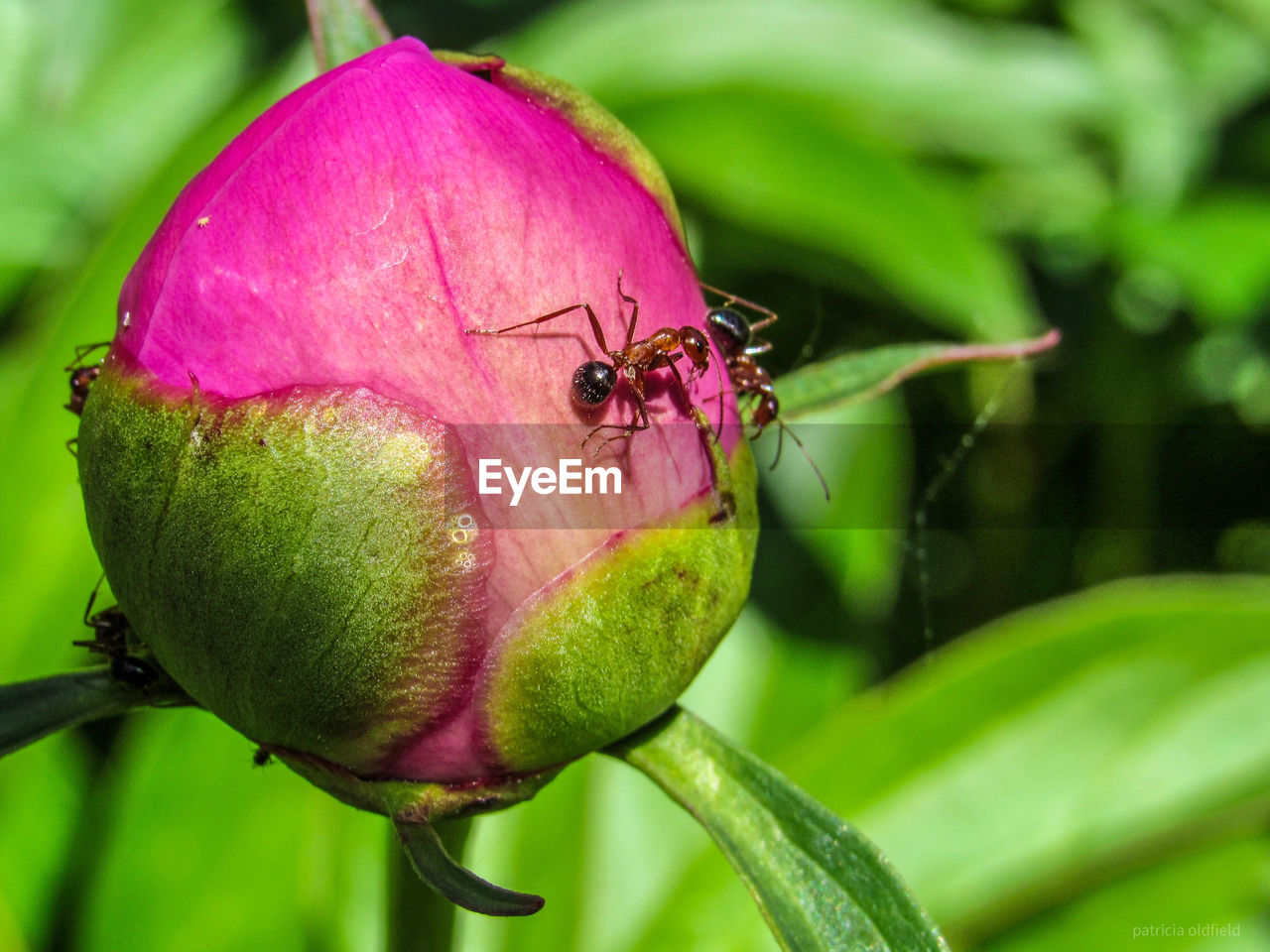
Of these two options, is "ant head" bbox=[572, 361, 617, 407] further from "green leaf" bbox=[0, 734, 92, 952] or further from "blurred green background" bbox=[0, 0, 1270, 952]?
"green leaf" bbox=[0, 734, 92, 952]

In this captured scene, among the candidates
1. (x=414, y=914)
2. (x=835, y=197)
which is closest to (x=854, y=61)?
(x=835, y=197)

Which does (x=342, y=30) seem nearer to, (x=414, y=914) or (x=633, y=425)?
(x=633, y=425)

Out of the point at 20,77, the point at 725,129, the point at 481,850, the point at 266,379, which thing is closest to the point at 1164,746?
the point at 481,850

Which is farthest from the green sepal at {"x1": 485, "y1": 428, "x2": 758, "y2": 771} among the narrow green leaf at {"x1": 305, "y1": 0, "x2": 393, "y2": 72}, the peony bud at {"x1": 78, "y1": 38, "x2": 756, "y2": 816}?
the narrow green leaf at {"x1": 305, "y1": 0, "x2": 393, "y2": 72}

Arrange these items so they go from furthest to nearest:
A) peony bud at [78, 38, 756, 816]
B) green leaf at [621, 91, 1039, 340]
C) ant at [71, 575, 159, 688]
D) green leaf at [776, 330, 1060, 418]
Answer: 1. green leaf at [621, 91, 1039, 340]
2. green leaf at [776, 330, 1060, 418]
3. ant at [71, 575, 159, 688]
4. peony bud at [78, 38, 756, 816]

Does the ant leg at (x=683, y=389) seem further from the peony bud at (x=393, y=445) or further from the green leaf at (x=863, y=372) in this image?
the green leaf at (x=863, y=372)

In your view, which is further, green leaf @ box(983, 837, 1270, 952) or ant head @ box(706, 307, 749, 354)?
green leaf @ box(983, 837, 1270, 952)

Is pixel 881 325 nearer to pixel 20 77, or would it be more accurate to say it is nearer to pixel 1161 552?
pixel 1161 552

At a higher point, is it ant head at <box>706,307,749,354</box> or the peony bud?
ant head at <box>706,307,749,354</box>
